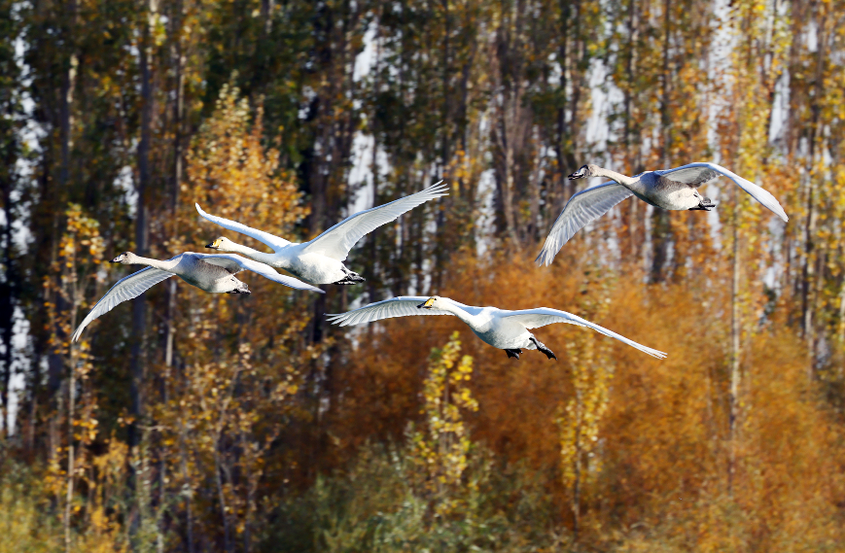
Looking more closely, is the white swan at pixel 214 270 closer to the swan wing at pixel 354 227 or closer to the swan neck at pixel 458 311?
the swan wing at pixel 354 227

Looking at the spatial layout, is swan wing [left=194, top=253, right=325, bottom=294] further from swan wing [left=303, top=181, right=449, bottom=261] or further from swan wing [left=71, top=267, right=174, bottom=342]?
swan wing [left=71, top=267, right=174, bottom=342]

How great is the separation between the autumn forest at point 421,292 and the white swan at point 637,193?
981 cm

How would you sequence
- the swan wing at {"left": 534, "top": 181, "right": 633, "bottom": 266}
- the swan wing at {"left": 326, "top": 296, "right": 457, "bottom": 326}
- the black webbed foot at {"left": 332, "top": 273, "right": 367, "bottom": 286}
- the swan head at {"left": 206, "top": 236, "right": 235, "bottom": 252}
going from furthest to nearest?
1. the swan wing at {"left": 534, "top": 181, "right": 633, "bottom": 266}
2. the swan head at {"left": 206, "top": 236, "right": 235, "bottom": 252}
3. the black webbed foot at {"left": 332, "top": 273, "right": 367, "bottom": 286}
4. the swan wing at {"left": 326, "top": 296, "right": 457, "bottom": 326}

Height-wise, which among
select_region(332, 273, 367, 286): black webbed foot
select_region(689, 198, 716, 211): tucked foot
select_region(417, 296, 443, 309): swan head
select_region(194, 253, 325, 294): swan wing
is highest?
select_region(689, 198, 716, 211): tucked foot

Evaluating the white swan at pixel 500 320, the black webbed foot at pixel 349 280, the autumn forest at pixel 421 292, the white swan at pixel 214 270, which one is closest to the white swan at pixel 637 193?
the white swan at pixel 500 320

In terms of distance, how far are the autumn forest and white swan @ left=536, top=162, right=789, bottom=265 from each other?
9814 mm

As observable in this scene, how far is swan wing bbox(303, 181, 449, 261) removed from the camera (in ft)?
36.5

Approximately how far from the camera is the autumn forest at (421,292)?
936 inches

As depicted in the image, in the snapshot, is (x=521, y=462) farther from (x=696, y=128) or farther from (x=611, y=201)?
(x=611, y=201)

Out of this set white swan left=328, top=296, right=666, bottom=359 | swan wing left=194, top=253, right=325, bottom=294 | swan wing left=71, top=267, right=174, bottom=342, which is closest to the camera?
white swan left=328, top=296, right=666, bottom=359

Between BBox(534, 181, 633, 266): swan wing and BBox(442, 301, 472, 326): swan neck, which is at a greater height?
BBox(534, 181, 633, 266): swan wing

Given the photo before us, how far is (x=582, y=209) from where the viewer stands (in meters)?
12.4

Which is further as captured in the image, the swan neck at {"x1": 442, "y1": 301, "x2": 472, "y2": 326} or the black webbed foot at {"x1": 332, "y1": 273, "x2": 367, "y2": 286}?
the black webbed foot at {"x1": 332, "y1": 273, "x2": 367, "y2": 286}

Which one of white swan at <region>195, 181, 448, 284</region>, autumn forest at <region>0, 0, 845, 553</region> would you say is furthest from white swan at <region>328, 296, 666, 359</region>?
autumn forest at <region>0, 0, 845, 553</region>
